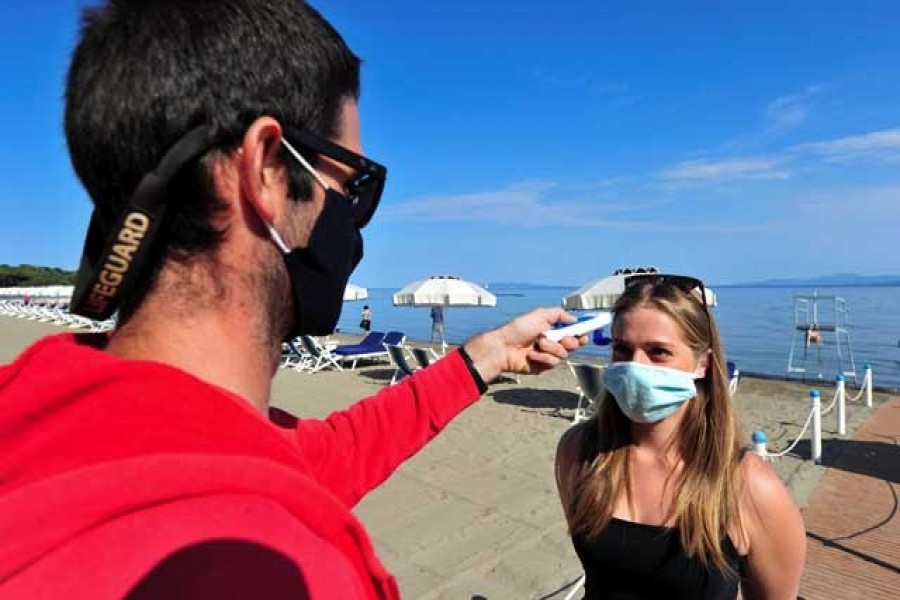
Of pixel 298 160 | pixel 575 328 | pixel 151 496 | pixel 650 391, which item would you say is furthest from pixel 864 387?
pixel 151 496

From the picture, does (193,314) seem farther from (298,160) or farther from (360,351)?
(360,351)

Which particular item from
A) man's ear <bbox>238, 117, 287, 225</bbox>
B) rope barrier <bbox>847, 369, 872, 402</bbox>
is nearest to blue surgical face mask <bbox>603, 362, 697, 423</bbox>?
man's ear <bbox>238, 117, 287, 225</bbox>

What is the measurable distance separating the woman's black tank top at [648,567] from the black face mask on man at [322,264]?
1859 mm

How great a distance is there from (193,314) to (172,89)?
0.37m

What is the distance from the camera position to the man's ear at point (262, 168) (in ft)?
3.29

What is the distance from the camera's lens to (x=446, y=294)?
1702cm

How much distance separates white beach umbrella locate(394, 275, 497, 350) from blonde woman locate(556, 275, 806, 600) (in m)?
13.6

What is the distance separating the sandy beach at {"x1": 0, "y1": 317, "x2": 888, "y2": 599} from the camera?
15.7ft

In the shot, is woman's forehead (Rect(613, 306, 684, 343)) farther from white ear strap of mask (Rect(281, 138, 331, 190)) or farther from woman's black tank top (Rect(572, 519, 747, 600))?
white ear strap of mask (Rect(281, 138, 331, 190))

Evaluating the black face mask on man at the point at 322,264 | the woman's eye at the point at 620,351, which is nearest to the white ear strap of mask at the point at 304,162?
the black face mask on man at the point at 322,264

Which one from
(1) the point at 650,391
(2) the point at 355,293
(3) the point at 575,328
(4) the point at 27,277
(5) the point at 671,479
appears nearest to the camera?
(3) the point at 575,328

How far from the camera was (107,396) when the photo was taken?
784mm

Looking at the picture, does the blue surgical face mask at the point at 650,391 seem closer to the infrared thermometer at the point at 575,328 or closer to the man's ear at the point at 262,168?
the infrared thermometer at the point at 575,328

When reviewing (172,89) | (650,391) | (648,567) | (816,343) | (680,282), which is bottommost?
(816,343)
